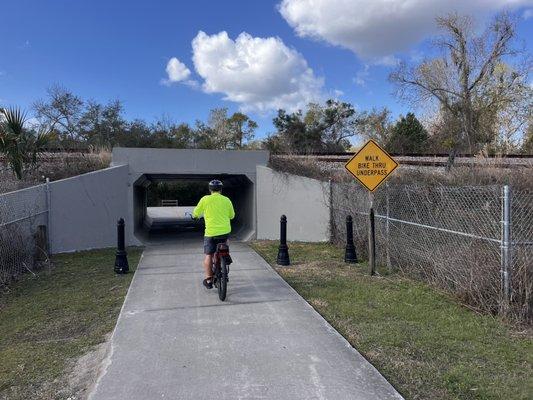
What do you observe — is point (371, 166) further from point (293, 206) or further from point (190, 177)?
point (190, 177)

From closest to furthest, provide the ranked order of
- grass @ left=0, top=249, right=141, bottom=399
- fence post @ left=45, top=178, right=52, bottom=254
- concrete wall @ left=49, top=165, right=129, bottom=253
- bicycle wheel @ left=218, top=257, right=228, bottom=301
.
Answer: grass @ left=0, top=249, right=141, bottom=399, bicycle wheel @ left=218, top=257, right=228, bottom=301, fence post @ left=45, top=178, right=52, bottom=254, concrete wall @ left=49, top=165, right=129, bottom=253

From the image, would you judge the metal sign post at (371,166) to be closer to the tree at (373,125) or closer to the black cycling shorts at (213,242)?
the black cycling shorts at (213,242)

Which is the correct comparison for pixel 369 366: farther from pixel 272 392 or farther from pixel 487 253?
pixel 487 253

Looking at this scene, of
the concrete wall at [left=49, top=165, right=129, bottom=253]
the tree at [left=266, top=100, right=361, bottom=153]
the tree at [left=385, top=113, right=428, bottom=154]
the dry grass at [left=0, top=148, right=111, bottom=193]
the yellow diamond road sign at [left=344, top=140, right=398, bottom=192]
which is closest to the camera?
the yellow diamond road sign at [left=344, top=140, right=398, bottom=192]

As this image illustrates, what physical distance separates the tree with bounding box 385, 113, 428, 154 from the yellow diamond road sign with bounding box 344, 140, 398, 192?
103ft

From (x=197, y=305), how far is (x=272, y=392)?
3015mm

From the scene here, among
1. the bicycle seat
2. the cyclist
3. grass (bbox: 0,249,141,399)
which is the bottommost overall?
grass (bbox: 0,249,141,399)

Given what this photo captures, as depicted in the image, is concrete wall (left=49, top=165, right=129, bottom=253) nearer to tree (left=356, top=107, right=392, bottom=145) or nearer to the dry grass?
the dry grass

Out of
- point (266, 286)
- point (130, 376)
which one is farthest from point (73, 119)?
point (130, 376)

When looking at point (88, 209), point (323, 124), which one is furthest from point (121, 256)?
point (323, 124)

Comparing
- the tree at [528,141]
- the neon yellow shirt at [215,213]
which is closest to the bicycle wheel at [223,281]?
the neon yellow shirt at [215,213]

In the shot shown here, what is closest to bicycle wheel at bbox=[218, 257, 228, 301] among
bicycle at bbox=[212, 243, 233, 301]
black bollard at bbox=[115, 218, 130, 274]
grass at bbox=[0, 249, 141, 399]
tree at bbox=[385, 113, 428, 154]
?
bicycle at bbox=[212, 243, 233, 301]

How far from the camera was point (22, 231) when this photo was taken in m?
10.1

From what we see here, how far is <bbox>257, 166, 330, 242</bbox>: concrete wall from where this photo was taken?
1433 centimetres
